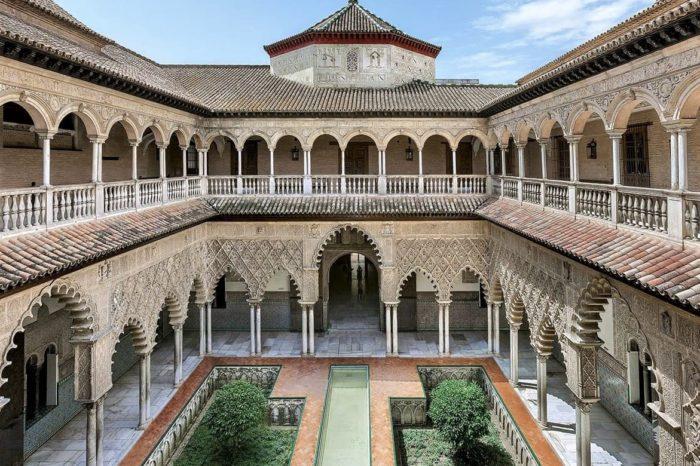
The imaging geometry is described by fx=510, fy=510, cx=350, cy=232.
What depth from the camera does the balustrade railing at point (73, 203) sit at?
26.2 ft

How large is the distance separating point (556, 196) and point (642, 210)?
2.92 m

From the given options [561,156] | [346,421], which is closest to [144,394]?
[346,421]

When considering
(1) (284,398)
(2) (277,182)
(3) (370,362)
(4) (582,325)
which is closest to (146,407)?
(1) (284,398)

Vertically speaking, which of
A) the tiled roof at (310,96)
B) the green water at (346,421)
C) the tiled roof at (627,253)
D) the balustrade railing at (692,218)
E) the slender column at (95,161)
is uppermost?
the tiled roof at (310,96)

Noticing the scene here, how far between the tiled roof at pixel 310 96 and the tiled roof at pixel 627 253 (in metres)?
6.12

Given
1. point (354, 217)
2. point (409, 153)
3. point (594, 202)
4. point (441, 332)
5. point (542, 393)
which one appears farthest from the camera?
point (409, 153)

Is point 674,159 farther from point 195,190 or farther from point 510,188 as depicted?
point 195,190

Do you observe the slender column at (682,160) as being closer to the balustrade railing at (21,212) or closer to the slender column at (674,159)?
the slender column at (674,159)

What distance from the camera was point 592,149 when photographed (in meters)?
13.2

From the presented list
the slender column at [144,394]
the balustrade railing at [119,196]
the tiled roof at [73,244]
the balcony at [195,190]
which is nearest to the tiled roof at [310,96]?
the balcony at [195,190]

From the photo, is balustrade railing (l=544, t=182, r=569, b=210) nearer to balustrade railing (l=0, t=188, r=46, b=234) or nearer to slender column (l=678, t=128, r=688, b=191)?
slender column (l=678, t=128, r=688, b=191)

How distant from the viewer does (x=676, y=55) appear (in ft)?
20.1

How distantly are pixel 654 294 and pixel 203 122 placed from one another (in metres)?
12.4

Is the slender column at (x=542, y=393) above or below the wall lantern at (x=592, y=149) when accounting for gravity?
below
